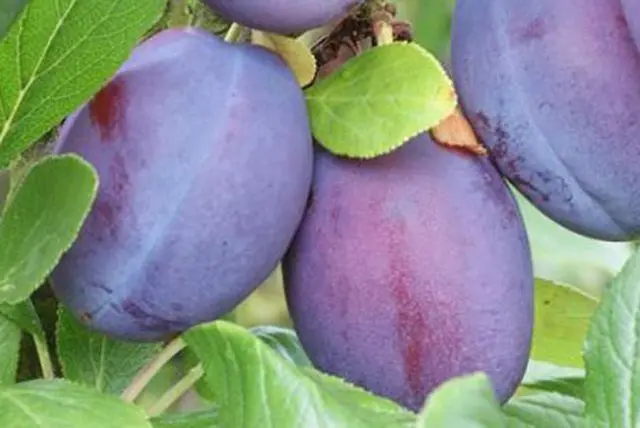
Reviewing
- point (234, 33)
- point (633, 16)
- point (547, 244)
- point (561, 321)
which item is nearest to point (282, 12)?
point (234, 33)

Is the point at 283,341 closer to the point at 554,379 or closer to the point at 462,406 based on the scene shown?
the point at 554,379

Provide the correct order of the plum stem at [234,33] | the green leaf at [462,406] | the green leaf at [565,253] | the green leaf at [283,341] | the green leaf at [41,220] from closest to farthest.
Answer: the green leaf at [462,406]
the green leaf at [41,220]
the plum stem at [234,33]
the green leaf at [283,341]
the green leaf at [565,253]

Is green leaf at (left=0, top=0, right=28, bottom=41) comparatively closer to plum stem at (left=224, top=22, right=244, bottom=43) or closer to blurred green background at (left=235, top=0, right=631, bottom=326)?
plum stem at (left=224, top=22, right=244, bottom=43)

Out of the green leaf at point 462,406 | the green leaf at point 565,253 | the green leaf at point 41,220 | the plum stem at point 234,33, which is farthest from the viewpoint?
the green leaf at point 565,253

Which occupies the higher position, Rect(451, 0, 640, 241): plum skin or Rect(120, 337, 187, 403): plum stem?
Rect(451, 0, 640, 241): plum skin

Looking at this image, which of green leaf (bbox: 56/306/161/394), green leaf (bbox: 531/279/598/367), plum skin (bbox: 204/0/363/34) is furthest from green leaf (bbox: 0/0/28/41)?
green leaf (bbox: 531/279/598/367)

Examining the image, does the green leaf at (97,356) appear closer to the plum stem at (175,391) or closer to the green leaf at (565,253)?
the plum stem at (175,391)

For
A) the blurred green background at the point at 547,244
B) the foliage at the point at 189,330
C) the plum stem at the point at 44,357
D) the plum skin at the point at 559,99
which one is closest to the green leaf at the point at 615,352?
the foliage at the point at 189,330

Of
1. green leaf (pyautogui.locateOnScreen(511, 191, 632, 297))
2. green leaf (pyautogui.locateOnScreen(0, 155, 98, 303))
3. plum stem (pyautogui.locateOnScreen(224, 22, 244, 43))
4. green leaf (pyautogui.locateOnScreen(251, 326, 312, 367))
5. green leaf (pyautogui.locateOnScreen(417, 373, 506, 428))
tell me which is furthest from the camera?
green leaf (pyautogui.locateOnScreen(511, 191, 632, 297))

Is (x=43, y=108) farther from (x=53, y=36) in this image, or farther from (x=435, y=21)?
(x=435, y=21)
